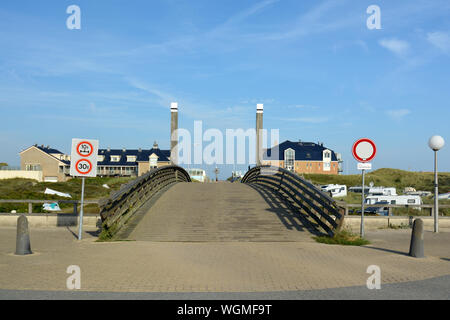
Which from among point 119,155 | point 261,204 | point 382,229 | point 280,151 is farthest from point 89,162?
point 119,155

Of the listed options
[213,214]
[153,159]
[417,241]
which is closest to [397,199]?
[213,214]

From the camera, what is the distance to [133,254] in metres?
10.3

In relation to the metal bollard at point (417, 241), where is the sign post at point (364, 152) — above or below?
above

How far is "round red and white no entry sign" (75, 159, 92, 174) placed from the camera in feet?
42.5

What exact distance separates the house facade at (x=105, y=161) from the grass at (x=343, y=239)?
8259 centimetres

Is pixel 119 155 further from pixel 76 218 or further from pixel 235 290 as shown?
pixel 235 290

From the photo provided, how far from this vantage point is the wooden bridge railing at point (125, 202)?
13078mm

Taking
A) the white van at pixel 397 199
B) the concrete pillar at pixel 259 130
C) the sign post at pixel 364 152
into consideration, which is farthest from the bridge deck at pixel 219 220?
the white van at pixel 397 199

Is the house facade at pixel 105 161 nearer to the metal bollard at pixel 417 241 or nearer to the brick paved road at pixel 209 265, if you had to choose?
the brick paved road at pixel 209 265

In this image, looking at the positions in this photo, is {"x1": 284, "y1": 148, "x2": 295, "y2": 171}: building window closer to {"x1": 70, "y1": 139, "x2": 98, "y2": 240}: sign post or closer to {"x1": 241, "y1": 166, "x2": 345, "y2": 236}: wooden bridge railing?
{"x1": 241, "y1": 166, "x2": 345, "y2": 236}: wooden bridge railing

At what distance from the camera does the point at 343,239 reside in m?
12.9

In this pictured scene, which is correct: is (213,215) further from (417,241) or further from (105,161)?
(105,161)

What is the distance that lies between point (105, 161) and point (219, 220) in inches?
3581

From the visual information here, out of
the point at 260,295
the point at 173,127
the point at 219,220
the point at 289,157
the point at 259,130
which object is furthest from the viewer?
the point at 289,157
